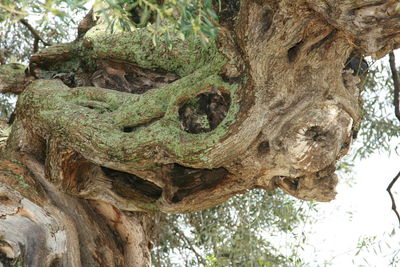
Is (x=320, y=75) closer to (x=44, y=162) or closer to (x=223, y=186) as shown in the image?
(x=223, y=186)

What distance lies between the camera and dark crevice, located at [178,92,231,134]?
5914mm

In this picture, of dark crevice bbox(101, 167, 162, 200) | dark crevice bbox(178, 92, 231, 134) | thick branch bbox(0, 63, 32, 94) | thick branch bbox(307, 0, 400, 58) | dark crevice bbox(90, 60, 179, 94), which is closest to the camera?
thick branch bbox(307, 0, 400, 58)

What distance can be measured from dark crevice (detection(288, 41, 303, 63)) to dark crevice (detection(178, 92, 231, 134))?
777 mm

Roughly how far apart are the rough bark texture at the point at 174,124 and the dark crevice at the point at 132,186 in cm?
1

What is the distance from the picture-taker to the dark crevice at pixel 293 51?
5.29m

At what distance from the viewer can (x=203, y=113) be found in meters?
5.96

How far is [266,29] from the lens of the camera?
5.12 metres

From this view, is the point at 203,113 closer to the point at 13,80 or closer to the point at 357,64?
the point at 357,64

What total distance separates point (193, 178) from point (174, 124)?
728 mm

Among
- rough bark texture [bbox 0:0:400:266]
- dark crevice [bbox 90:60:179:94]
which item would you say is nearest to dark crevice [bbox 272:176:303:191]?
rough bark texture [bbox 0:0:400:266]

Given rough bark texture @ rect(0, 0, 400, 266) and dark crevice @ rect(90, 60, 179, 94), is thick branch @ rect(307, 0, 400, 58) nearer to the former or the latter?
rough bark texture @ rect(0, 0, 400, 266)

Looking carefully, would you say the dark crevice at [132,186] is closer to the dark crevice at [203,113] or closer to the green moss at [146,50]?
the dark crevice at [203,113]

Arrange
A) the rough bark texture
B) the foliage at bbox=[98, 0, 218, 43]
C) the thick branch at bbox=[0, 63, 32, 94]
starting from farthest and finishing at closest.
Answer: the thick branch at bbox=[0, 63, 32, 94]
the rough bark texture
the foliage at bbox=[98, 0, 218, 43]

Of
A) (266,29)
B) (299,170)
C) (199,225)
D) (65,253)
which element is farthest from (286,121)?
(199,225)
